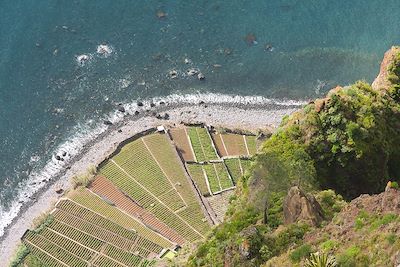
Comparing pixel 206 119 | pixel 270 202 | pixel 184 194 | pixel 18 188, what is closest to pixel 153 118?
pixel 206 119

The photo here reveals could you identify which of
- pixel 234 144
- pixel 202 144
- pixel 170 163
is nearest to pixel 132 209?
pixel 170 163

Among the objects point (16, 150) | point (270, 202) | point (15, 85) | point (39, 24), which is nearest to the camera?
point (270, 202)

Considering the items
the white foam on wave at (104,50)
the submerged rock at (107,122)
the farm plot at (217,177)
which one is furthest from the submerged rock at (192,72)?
the farm plot at (217,177)

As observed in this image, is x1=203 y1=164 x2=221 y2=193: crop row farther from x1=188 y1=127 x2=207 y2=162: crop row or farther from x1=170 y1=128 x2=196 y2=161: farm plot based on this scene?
x1=170 y1=128 x2=196 y2=161: farm plot

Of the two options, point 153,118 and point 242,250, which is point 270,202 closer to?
point 242,250

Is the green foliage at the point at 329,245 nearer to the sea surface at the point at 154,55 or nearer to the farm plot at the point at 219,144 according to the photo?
the farm plot at the point at 219,144
